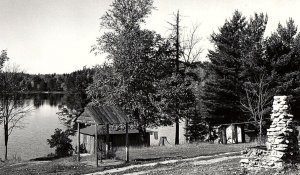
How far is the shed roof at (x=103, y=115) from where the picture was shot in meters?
21.8

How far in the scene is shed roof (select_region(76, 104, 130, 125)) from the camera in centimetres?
2183

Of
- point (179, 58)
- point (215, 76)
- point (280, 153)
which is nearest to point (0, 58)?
point (179, 58)

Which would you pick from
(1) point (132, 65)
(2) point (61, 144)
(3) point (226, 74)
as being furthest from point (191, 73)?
(2) point (61, 144)

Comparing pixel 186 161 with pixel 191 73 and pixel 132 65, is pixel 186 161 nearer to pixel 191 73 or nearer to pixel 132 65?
pixel 132 65

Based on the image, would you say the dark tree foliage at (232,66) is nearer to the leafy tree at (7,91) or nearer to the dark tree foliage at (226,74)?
the dark tree foliage at (226,74)

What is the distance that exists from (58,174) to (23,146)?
3149 cm

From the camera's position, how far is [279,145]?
15117 mm

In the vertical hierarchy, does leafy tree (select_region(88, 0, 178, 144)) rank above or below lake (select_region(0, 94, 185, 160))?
above

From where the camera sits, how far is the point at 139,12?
3259 cm

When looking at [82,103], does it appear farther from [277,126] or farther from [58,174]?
[277,126]

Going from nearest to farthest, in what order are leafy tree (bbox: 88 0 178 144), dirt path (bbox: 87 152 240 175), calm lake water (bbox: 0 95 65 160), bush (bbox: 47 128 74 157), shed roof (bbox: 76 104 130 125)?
dirt path (bbox: 87 152 240 175) → shed roof (bbox: 76 104 130 125) → leafy tree (bbox: 88 0 178 144) → bush (bbox: 47 128 74 157) → calm lake water (bbox: 0 95 65 160)

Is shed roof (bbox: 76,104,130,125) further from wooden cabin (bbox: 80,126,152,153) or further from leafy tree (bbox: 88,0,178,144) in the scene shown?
wooden cabin (bbox: 80,126,152,153)

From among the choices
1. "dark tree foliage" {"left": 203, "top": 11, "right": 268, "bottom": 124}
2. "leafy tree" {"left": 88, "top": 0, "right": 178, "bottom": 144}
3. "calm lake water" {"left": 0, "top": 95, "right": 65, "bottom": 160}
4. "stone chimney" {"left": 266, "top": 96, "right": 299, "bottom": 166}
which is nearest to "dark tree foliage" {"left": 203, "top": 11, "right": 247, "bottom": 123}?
"dark tree foliage" {"left": 203, "top": 11, "right": 268, "bottom": 124}

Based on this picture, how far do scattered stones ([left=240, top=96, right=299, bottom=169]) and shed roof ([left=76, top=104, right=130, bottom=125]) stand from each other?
922 centimetres
